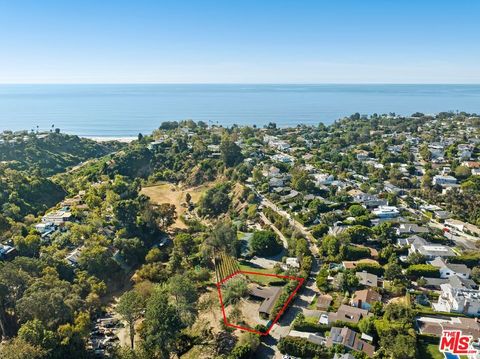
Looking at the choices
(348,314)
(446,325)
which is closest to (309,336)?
(348,314)

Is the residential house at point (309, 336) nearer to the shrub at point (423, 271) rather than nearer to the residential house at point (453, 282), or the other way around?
the shrub at point (423, 271)

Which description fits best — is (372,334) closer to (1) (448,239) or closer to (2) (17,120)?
(1) (448,239)

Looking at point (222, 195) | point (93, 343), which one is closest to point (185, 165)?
point (222, 195)

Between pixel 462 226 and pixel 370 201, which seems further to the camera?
pixel 370 201

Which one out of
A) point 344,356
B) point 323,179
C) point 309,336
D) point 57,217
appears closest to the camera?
point 344,356

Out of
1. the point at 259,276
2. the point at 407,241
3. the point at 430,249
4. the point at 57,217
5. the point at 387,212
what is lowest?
the point at 259,276

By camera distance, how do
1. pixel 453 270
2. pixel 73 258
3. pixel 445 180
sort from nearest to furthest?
pixel 453 270
pixel 73 258
pixel 445 180

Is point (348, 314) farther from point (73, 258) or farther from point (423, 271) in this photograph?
point (73, 258)
